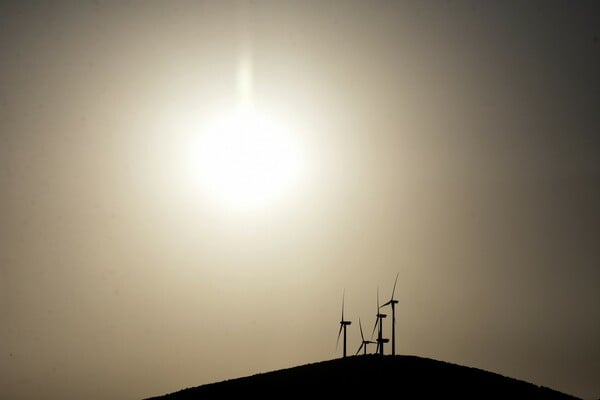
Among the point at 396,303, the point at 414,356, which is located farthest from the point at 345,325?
the point at 414,356

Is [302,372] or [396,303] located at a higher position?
[396,303]

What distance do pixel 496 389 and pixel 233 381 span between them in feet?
106

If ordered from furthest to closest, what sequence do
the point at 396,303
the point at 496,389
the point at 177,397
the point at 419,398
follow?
the point at 396,303, the point at 177,397, the point at 496,389, the point at 419,398

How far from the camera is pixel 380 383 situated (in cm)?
7056

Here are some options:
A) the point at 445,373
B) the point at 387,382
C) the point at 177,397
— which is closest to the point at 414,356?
the point at 445,373

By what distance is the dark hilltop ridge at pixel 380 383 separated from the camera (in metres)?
67.9

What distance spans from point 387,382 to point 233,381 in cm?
2351

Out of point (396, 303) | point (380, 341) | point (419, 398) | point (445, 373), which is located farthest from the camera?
point (396, 303)

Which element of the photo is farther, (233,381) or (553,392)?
(233,381)

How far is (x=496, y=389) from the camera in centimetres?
7062

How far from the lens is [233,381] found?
86.2m

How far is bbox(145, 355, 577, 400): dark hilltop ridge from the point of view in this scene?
2672 inches

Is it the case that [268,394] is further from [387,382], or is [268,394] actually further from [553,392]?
[553,392]

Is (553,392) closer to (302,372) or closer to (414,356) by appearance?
(414,356)
